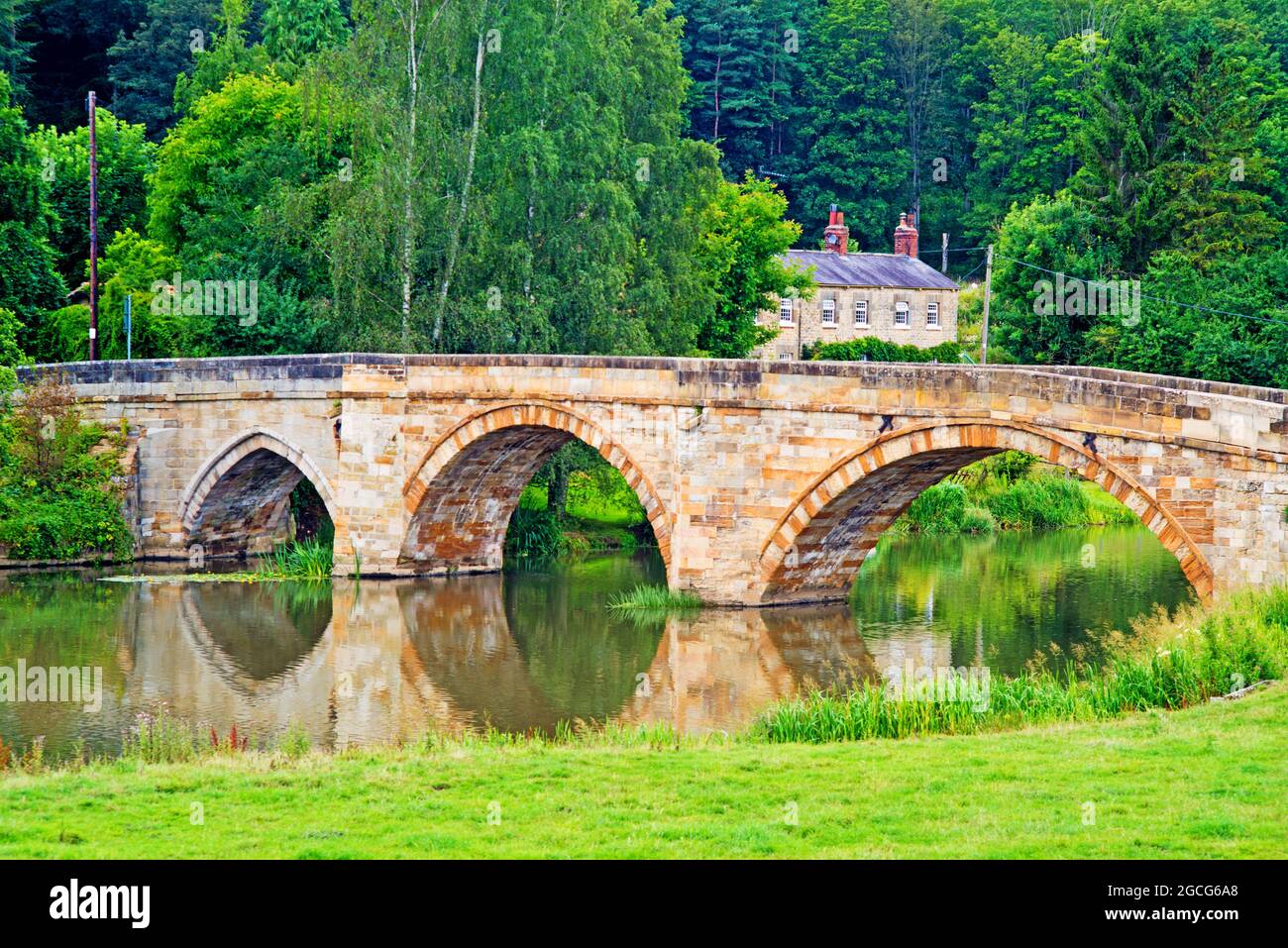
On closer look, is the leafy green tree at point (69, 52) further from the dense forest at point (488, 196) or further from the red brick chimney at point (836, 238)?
the red brick chimney at point (836, 238)

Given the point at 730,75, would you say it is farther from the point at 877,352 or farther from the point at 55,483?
the point at 55,483

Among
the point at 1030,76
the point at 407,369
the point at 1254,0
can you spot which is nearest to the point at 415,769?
the point at 407,369

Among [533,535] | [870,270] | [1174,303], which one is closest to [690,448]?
[533,535]

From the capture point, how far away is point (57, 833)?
1075cm

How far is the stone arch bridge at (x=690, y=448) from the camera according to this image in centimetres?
1953

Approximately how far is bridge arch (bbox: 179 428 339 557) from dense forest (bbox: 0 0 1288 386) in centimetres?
268

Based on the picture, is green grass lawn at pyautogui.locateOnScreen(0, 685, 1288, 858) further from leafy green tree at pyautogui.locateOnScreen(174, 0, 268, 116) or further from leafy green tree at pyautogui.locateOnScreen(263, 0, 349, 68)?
leafy green tree at pyautogui.locateOnScreen(263, 0, 349, 68)

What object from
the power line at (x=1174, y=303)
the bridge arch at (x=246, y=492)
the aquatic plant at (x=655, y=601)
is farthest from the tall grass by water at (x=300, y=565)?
the power line at (x=1174, y=303)

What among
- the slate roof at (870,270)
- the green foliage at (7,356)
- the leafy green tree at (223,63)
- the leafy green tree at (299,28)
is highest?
the leafy green tree at (299,28)

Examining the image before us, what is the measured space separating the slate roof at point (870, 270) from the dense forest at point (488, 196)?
594cm

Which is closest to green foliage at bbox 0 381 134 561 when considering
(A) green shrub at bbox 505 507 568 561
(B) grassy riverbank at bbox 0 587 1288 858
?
(A) green shrub at bbox 505 507 568 561

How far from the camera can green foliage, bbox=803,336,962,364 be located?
52.5 m
